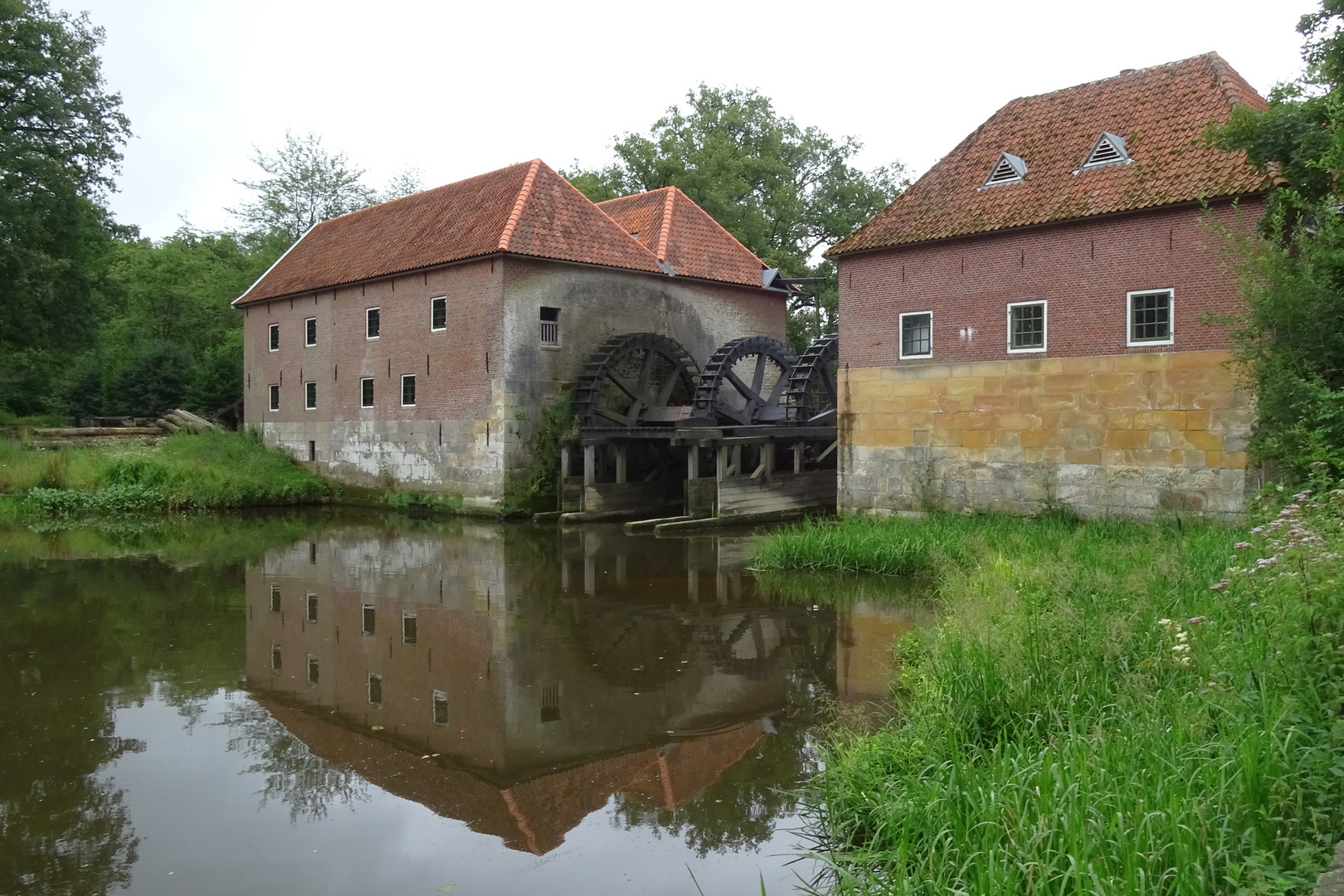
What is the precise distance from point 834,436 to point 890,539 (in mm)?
8619

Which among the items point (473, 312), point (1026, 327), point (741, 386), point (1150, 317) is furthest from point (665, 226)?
point (1150, 317)

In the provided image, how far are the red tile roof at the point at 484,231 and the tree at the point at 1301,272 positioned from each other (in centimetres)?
1339

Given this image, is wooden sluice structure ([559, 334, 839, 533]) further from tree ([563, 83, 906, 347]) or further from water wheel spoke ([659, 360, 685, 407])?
tree ([563, 83, 906, 347])

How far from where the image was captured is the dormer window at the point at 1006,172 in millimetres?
15578

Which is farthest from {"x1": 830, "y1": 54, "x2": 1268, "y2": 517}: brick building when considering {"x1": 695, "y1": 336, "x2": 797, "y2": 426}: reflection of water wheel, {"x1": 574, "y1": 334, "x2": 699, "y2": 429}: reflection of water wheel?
{"x1": 574, "y1": 334, "x2": 699, "y2": 429}: reflection of water wheel

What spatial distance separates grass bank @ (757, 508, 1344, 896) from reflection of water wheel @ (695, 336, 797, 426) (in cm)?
1429

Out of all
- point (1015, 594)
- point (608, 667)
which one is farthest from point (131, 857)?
point (1015, 594)

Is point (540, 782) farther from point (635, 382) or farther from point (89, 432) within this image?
point (89, 432)

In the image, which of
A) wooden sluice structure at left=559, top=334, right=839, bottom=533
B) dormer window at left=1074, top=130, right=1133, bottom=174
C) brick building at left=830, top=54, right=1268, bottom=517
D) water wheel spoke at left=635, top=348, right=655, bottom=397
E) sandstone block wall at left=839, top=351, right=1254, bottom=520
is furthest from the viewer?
water wheel spoke at left=635, top=348, right=655, bottom=397

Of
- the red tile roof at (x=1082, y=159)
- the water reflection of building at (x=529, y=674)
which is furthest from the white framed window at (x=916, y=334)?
the water reflection of building at (x=529, y=674)

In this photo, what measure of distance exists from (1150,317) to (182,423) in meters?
26.8

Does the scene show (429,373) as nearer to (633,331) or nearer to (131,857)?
(633,331)

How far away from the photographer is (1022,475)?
14.8 metres

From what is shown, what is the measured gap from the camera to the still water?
4.97 meters
